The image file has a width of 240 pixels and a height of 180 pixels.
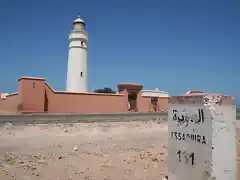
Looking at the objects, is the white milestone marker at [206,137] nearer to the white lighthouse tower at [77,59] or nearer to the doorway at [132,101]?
the doorway at [132,101]

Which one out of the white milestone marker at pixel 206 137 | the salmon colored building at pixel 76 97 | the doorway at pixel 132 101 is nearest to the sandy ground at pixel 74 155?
the white milestone marker at pixel 206 137

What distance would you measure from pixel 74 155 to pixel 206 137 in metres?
5.70

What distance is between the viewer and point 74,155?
8156 mm

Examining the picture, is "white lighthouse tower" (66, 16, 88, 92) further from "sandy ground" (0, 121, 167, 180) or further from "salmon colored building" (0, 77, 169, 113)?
"sandy ground" (0, 121, 167, 180)

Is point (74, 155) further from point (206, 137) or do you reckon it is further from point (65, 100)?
point (65, 100)

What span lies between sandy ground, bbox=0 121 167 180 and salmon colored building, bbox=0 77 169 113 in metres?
10.3

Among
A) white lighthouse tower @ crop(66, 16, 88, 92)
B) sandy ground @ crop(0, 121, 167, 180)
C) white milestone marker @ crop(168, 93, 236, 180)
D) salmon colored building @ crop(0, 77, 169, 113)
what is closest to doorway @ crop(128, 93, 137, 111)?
salmon colored building @ crop(0, 77, 169, 113)

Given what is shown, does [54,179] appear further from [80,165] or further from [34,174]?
[80,165]

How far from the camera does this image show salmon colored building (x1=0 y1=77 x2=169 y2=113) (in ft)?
76.6

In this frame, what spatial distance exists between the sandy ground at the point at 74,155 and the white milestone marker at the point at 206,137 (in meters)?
2.81

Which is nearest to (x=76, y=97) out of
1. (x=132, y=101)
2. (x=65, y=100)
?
(x=65, y=100)

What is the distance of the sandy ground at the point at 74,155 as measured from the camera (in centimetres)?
631

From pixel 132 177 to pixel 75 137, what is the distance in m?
6.17

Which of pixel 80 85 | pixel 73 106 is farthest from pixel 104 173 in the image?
pixel 80 85
